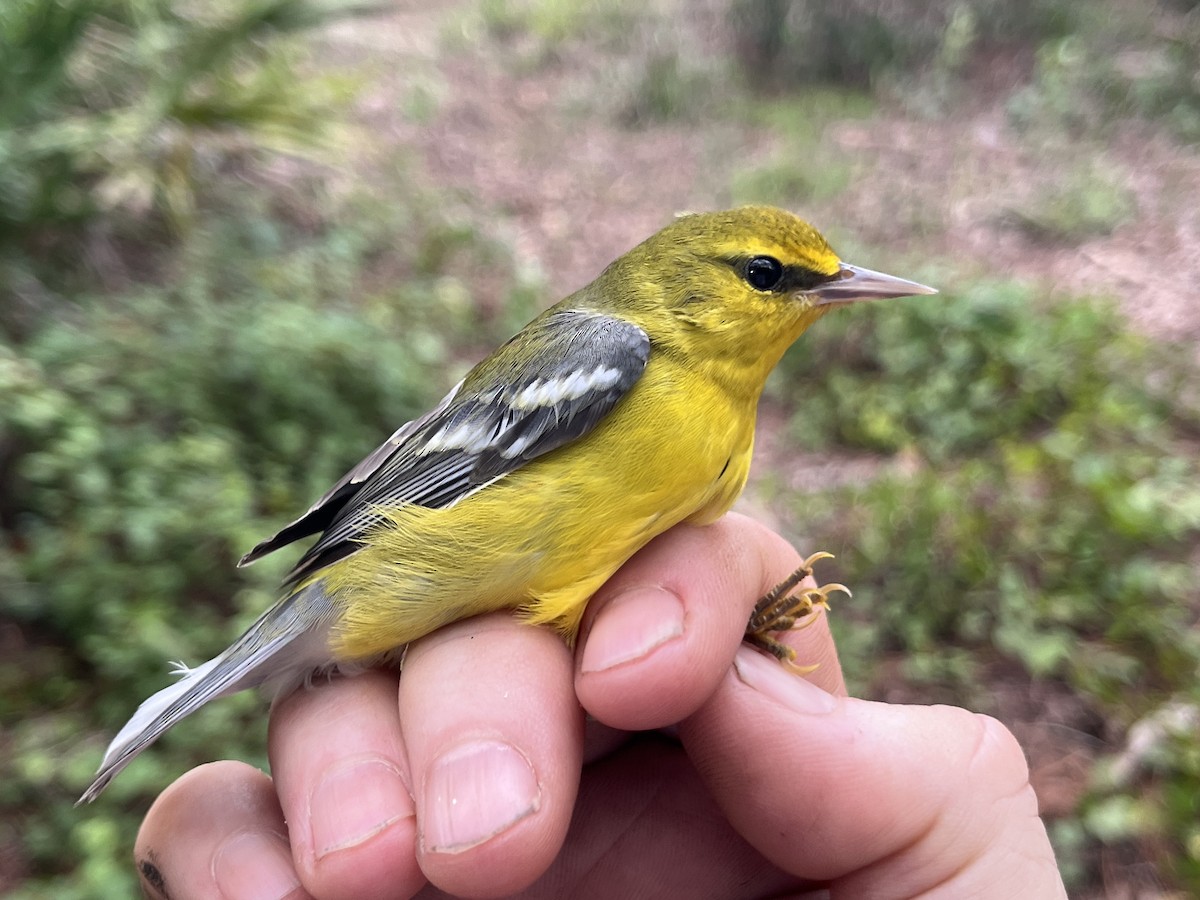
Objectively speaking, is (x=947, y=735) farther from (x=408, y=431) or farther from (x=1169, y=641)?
(x=1169, y=641)

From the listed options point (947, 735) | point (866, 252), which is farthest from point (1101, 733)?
point (866, 252)

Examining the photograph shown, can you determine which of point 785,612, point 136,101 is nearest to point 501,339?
point 136,101

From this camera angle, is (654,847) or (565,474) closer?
(565,474)

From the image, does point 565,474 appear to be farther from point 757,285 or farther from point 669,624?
point 757,285

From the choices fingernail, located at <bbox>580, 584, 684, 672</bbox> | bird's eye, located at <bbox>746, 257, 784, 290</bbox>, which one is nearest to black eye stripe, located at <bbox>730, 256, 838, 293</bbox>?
bird's eye, located at <bbox>746, 257, 784, 290</bbox>

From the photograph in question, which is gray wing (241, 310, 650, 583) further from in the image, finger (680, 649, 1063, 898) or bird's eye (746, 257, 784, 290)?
finger (680, 649, 1063, 898)

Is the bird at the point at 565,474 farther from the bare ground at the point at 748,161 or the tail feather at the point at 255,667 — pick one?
the bare ground at the point at 748,161
